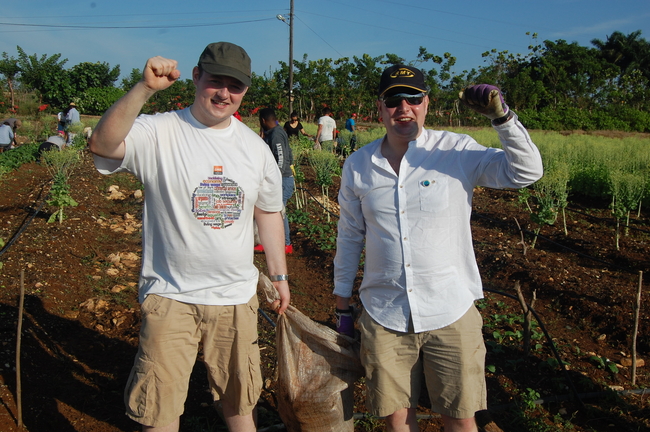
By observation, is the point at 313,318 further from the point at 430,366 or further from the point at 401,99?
the point at 401,99

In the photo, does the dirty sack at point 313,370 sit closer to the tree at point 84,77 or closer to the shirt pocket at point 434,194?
the shirt pocket at point 434,194

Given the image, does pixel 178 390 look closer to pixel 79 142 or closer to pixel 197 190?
pixel 197 190

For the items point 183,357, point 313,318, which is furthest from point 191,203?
point 313,318

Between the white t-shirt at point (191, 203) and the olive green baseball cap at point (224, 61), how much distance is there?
0.22 metres

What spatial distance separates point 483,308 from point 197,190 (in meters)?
3.01

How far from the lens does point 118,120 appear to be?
1725mm

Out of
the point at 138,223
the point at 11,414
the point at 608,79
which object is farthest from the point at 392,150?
the point at 608,79

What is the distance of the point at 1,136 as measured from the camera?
512 inches

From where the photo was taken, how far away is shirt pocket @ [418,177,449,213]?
1.99 m

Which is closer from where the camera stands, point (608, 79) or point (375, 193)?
point (375, 193)

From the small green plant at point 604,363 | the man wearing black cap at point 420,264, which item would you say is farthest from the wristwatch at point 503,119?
the small green plant at point 604,363

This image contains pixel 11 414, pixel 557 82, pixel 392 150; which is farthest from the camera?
pixel 557 82

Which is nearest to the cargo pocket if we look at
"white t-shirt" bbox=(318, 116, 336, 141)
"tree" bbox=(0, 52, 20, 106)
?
"white t-shirt" bbox=(318, 116, 336, 141)

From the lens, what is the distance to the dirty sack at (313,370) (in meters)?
2.25
